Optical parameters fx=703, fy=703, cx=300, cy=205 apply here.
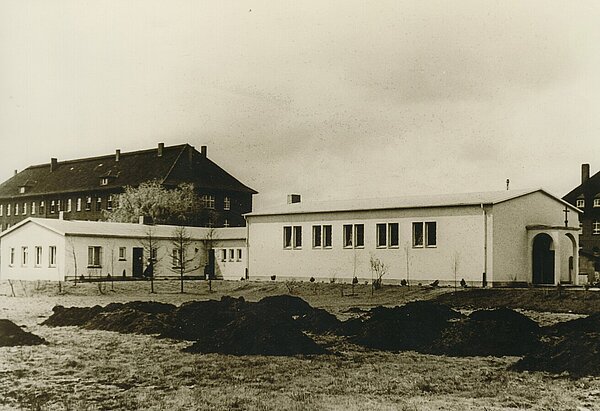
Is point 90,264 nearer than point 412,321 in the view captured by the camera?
No

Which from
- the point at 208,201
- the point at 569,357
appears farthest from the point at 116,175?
the point at 569,357

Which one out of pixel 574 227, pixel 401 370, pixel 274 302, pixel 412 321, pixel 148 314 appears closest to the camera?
pixel 401 370

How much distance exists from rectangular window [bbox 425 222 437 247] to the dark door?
A: 14.8m

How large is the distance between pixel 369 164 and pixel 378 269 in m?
9.93

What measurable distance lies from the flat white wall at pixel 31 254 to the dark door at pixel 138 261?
4504 millimetres

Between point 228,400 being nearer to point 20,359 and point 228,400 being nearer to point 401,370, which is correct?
point 401,370

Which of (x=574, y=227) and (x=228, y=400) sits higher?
(x=574, y=227)

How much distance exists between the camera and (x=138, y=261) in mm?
35781

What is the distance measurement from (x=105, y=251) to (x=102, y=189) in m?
18.3

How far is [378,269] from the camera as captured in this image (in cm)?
3050

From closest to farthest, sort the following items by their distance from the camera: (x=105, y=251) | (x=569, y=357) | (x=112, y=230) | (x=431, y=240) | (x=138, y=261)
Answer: (x=569, y=357) → (x=431, y=240) → (x=105, y=251) → (x=112, y=230) → (x=138, y=261)

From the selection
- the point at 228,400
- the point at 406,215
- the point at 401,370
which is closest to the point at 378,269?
the point at 406,215

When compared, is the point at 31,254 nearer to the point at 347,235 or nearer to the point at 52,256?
the point at 52,256

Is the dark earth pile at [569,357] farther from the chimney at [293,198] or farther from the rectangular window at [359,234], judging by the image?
the chimney at [293,198]
